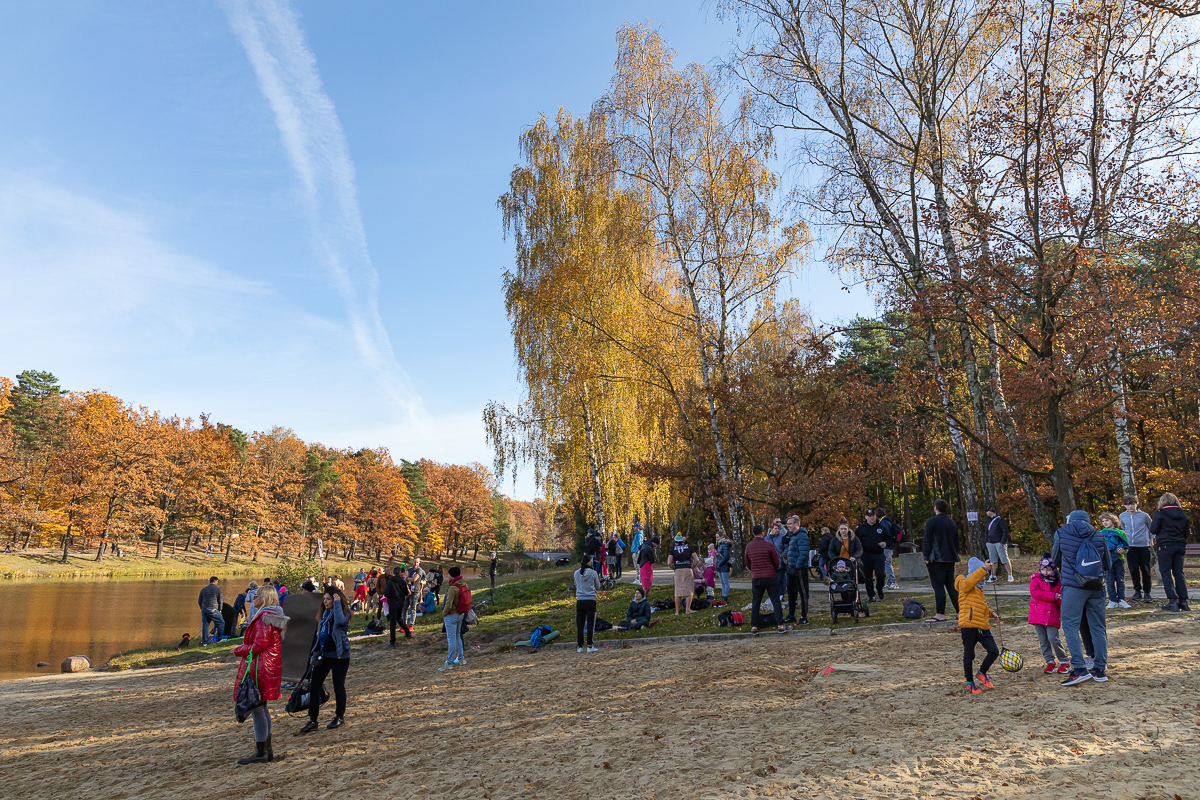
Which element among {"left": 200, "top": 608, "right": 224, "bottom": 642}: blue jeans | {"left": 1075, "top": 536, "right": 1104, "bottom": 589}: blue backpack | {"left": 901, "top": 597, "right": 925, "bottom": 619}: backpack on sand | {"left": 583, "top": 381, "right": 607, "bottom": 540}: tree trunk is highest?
{"left": 583, "top": 381, "right": 607, "bottom": 540}: tree trunk

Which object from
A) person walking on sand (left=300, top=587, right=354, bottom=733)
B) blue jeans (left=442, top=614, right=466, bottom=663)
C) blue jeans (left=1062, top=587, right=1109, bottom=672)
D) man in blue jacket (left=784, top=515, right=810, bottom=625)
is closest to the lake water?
blue jeans (left=442, top=614, right=466, bottom=663)

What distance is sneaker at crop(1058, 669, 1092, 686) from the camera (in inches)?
253

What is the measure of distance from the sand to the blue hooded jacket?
1073 mm

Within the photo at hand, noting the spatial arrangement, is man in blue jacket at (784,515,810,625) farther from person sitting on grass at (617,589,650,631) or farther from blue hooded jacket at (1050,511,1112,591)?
blue hooded jacket at (1050,511,1112,591)

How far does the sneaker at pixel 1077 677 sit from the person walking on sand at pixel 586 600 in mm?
6497

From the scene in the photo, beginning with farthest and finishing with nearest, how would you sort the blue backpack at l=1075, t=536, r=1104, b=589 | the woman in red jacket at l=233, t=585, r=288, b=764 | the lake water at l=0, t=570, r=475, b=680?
the lake water at l=0, t=570, r=475, b=680 < the blue backpack at l=1075, t=536, r=1104, b=589 < the woman in red jacket at l=233, t=585, r=288, b=764

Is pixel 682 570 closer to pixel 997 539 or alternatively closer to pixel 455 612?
pixel 455 612

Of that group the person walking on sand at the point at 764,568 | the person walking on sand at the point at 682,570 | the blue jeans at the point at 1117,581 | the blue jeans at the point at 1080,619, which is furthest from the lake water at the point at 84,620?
the blue jeans at the point at 1117,581

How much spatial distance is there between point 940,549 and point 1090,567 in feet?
12.0

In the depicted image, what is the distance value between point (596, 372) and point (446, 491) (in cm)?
6001

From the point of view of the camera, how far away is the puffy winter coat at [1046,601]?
6.82m

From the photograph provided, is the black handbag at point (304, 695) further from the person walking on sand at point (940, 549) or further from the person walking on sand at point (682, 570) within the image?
the person walking on sand at point (940, 549)

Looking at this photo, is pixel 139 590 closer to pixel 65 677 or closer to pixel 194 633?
pixel 194 633

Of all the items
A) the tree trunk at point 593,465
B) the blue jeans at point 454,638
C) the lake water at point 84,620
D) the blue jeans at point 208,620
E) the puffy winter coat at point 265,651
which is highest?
the tree trunk at point 593,465
